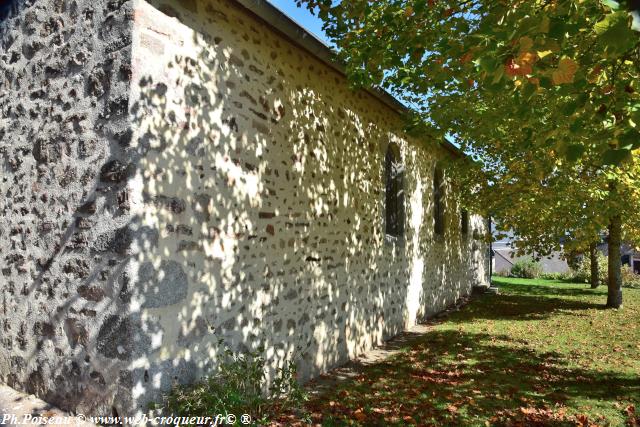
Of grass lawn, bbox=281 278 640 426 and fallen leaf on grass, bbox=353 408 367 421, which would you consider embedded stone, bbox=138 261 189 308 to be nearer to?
grass lawn, bbox=281 278 640 426

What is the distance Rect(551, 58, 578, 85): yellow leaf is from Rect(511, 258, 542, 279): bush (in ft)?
89.7

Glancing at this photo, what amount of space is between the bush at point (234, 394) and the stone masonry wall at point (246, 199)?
14cm

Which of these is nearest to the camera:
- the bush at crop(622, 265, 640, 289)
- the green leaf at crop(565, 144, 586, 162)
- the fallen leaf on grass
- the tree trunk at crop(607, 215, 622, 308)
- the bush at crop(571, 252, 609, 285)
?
the green leaf at crop(565, 144, 586, 162)

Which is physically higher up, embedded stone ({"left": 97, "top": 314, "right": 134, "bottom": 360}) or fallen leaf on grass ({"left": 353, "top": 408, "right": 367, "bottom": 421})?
embedded stone ({"left": 97, "top": 314, "right": 134, "bottom": 360})

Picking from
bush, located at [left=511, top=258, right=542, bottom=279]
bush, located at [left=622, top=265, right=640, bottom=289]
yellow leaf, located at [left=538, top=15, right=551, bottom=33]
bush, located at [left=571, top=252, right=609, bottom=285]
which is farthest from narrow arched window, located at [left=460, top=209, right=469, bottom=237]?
bush, located at [left=511, top=258, right=542, bottom=279]

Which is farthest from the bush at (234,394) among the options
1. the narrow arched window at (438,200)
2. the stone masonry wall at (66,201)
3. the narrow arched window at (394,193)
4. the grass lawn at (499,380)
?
the narrow arched window at (438,200)

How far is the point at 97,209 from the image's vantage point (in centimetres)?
375

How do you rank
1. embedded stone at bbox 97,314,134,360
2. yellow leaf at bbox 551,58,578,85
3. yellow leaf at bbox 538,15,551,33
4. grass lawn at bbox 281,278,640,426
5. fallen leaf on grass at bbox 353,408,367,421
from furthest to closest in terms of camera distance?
grass lawn at bbox 281,278,640,426 → fallen leaf on grass at bbox 353,408,367,421 → embedded stone at bbox 97,314,134,360 → yellow leaf at bbox 551,58,578,85 → yellow leaf at bbox 538,15,551,33

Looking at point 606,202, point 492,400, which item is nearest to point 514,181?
point 606,202

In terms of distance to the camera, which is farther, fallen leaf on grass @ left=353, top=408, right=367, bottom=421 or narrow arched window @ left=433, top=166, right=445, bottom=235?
narrow arched window @ left=433, top=166, right=445, bottom=235

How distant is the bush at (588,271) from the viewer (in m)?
22.0

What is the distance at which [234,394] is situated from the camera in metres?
3.82

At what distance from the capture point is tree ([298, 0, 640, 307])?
9.48 ft

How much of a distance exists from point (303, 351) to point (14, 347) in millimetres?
3035
